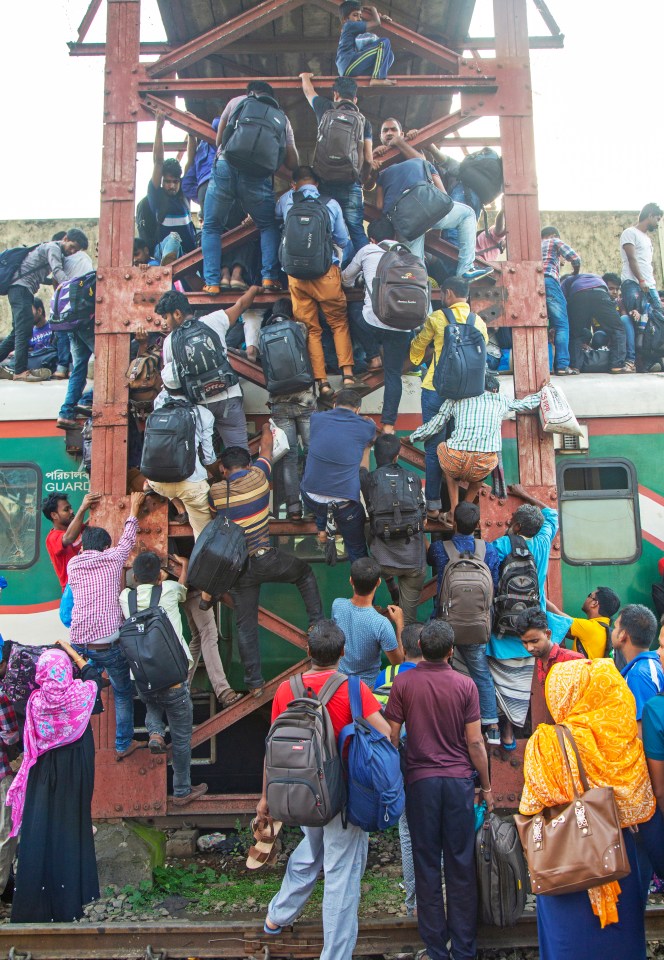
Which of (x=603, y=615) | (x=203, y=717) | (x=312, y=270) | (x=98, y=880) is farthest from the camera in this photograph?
(x=203, y=717)

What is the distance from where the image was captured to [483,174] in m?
7.38

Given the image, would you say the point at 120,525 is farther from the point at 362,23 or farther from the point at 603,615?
the point at 362,23

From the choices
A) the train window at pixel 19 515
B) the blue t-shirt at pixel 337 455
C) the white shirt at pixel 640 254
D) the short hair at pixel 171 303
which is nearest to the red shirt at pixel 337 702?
the blue t-shirt at pixel 337 455

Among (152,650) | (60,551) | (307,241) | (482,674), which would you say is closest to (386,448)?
(307,241)

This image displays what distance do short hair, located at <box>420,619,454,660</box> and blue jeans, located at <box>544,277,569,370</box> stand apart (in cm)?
421

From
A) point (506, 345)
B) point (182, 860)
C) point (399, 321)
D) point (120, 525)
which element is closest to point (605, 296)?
point (506, 345)

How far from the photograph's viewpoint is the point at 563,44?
7.71m

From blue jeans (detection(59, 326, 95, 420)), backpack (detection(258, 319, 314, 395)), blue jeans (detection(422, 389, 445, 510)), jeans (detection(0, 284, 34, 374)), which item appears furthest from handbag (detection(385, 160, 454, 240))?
jeans (detection(0, 284, 34, 374))

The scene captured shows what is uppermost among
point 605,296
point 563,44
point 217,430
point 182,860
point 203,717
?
point 563,44

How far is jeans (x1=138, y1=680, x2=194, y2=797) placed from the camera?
567 centimetres

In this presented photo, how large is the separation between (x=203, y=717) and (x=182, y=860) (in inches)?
Answer: 46.4

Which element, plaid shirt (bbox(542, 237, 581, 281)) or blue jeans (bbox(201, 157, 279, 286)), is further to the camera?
plaid shirt (bbox(542, 237, 581, 281))

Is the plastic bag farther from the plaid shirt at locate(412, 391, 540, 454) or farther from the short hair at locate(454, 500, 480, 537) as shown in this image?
the short hair at locate(454, 500, 480, 537)

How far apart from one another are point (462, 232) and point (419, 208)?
629 millimetres
